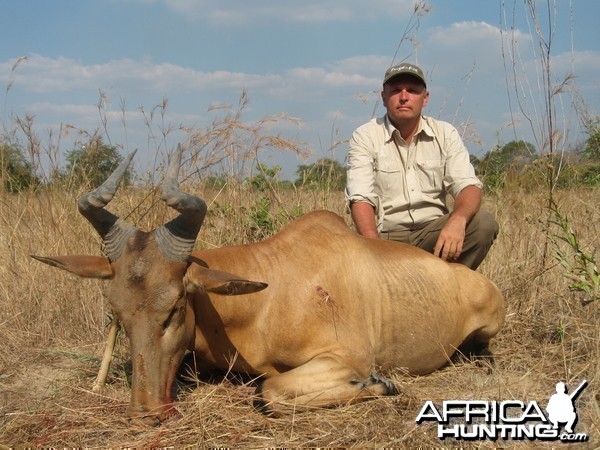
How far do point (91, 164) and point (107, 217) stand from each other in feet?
14.0

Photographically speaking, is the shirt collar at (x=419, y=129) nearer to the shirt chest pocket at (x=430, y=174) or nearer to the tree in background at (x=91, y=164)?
the shirt chest pocket at (x=430, y=174)

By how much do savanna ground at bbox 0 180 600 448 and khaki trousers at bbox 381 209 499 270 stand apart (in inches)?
19.1

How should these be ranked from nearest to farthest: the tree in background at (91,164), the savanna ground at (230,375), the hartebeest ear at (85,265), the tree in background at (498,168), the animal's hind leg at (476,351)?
the savanna ground at (230,375) → the hartebeest ear at (85,265) → the animal's hind leg at (476,351) → the tree in background at (91,164) → the tree in background at (498,168)

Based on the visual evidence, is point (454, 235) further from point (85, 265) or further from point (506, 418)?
point (85, 265)

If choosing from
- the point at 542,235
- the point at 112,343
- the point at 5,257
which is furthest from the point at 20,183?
the point at 542,235

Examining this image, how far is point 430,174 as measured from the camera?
6.89 m

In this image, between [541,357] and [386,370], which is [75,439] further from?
[541,357]

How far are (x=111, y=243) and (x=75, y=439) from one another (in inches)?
49.8

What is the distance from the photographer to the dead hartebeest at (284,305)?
4.17m

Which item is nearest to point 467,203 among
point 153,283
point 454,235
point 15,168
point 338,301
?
point 454,235

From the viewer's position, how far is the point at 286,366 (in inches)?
185

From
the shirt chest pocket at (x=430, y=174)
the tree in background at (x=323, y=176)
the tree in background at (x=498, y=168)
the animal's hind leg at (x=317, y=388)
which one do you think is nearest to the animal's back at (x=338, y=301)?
the animal's hind leg at (x=317, y=388)

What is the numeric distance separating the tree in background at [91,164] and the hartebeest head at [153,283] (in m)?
3.70

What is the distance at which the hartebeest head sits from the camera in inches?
160
